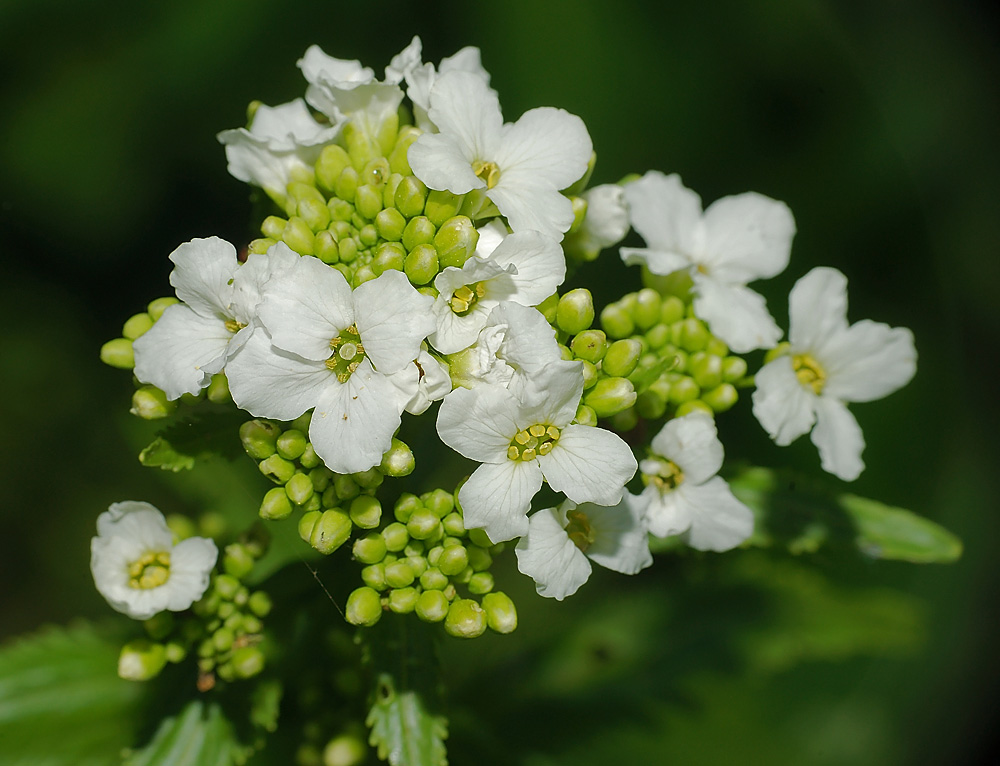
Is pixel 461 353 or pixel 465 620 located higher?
pixel 461 353

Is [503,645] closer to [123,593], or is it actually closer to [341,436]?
[123,593]

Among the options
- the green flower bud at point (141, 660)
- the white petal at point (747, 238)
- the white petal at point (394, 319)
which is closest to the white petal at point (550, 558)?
the white petal at point (394, 319)

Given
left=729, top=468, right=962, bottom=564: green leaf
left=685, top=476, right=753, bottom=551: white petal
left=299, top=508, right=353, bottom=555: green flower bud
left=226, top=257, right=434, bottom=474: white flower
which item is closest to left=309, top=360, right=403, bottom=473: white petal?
left=226, top=257, right=434, bottom=474: white flower

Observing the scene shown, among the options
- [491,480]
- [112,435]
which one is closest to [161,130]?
[112,435]

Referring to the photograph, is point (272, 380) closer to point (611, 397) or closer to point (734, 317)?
point (611, 397)

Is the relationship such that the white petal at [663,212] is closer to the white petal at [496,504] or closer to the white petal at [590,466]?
the white petal at [590,466]

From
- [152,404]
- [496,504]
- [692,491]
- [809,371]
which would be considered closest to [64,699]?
[152,404]
